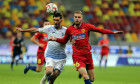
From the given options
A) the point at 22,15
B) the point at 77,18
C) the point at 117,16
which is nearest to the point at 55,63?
the point at 77,18

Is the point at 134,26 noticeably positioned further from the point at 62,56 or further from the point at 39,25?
the point at 62,56

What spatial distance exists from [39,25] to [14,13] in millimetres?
2699

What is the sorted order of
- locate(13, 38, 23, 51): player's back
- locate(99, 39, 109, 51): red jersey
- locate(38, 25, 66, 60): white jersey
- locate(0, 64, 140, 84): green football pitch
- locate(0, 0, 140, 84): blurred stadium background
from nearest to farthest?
locate(38, 25, 66, 60): white jersey → locate(0, 64, 140, 84): green football pitch → locate(13, 38, 23, 51): player's back → locate(99, 39, 109, 51): red jersey → locate(0, 0, 140, 84): blurred stadium background

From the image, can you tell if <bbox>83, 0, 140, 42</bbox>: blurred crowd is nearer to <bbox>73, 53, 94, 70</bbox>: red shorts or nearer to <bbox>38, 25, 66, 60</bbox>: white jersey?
<bbox>38, 25, 66, 60</bbox>: white jersey

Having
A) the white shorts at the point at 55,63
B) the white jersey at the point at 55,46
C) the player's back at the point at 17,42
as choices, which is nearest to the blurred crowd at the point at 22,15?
the player's back at the point at 17,42

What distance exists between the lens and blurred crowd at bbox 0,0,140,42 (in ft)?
99.3

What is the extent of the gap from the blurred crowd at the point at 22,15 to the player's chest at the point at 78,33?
20.0m

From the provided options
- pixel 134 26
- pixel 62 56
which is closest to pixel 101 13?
pixel 134 26

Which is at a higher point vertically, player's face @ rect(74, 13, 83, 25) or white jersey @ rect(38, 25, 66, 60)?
player's face @ rect(74, 13, 83, 25)

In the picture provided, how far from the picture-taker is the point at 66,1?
33719mm

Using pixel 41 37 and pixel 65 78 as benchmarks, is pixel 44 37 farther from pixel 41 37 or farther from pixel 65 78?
pixel 65 78

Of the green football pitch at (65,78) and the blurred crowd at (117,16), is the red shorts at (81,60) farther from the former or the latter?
the blurred crowd at (117,16)

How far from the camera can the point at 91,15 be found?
32906mm

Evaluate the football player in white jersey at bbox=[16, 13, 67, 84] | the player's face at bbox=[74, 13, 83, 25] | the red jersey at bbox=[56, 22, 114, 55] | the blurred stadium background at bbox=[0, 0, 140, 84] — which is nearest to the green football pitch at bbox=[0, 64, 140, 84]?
the football player in white jersey at bbox=[16, 13, 67, 84]
